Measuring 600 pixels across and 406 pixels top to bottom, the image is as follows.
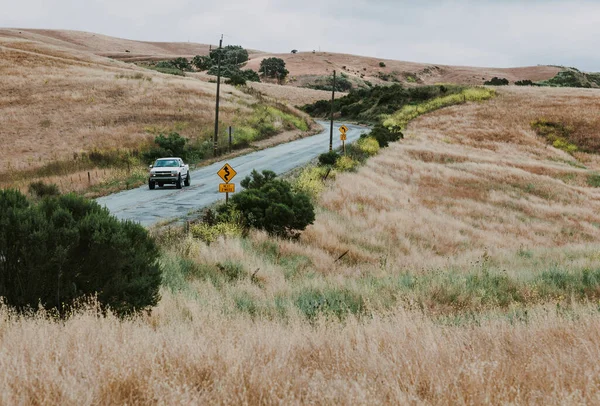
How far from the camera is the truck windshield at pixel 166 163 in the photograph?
1068 inches

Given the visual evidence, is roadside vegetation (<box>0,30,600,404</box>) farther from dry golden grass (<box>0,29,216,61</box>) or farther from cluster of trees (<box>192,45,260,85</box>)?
dry golden grass (<box>0,29,216,61</box>)

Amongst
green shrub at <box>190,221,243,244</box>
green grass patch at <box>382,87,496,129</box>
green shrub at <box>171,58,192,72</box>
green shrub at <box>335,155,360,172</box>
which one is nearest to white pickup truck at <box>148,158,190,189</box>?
green shrub at <box>335,155,360,172</box>

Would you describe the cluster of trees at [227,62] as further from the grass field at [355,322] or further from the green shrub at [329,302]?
the green shrub at [329,302]

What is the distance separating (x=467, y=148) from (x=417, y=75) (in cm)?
10391

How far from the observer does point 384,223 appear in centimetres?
2081

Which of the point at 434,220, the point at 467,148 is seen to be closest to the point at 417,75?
the point at 467,148

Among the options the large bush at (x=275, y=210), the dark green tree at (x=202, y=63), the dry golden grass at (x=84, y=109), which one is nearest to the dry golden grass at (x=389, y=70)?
the dark green tree at (x=202, y=63)

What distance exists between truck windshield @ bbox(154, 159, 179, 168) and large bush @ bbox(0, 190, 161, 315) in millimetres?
19635

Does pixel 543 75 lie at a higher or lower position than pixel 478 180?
higher

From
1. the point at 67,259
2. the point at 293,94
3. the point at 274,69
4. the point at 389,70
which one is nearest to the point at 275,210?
the point at 67,259

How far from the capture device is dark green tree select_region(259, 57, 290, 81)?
131875mm

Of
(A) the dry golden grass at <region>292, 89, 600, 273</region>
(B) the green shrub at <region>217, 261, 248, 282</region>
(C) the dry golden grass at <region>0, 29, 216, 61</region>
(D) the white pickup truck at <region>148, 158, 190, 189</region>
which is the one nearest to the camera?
(B) the green shrub at <region>217, 261, 248, 282</region>

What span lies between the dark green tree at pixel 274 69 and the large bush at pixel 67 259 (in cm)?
12878

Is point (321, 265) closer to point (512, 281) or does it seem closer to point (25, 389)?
point (512, 281)
